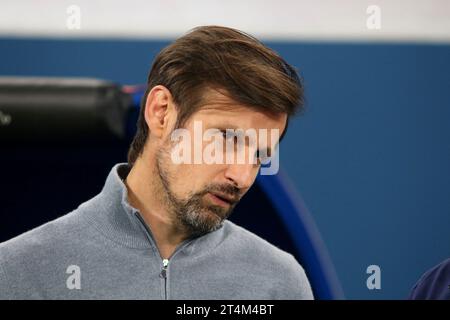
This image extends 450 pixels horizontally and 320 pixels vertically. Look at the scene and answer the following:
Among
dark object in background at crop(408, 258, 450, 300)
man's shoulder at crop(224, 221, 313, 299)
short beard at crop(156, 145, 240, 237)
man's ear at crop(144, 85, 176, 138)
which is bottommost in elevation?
dark object in background at crop(408, 258, 450, 300)

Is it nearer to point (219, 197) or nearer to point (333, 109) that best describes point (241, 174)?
point (219, 197)

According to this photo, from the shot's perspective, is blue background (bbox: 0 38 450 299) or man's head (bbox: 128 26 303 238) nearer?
man's head (bbox: 128 26 303 238)

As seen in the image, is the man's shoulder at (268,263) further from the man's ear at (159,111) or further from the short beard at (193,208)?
the man's ear at (159,111)

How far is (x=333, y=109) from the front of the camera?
5.31ft

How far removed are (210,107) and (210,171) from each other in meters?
0.09

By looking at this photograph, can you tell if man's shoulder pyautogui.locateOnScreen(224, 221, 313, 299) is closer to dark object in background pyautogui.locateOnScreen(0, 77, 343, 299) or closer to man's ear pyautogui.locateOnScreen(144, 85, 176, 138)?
dark object in background pyautogui.locateOnScreen(0, 77, 343, 299)

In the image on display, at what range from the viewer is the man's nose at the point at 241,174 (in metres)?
1.43

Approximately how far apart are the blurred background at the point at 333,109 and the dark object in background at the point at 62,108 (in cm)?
3

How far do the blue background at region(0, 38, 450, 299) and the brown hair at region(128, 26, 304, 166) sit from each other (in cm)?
11

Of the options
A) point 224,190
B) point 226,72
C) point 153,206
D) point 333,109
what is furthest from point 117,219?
point 333,109

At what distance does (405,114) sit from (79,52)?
0.53 meters

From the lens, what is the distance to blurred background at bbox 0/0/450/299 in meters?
1.56

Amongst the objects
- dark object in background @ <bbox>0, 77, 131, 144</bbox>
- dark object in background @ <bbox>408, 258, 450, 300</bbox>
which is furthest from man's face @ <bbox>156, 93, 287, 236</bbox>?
dark object in background @ <bbox>408, 258, 450, 300</bbox>
